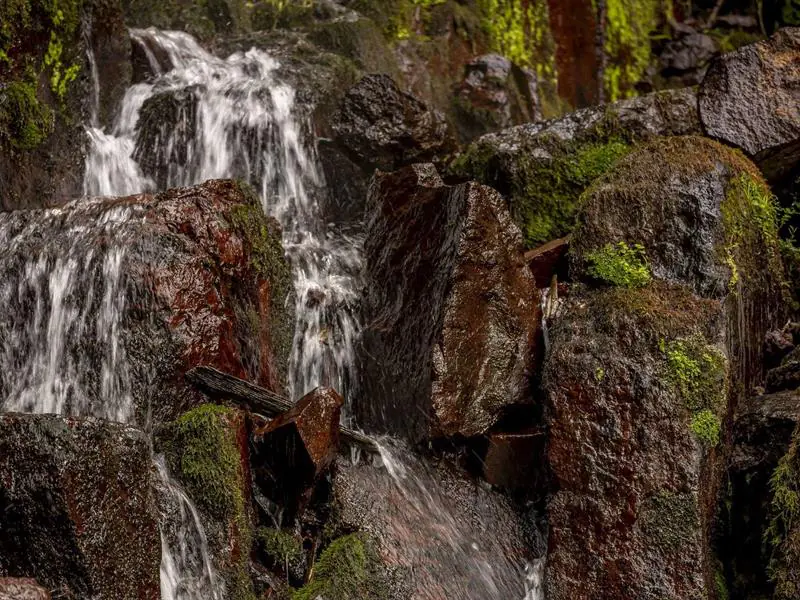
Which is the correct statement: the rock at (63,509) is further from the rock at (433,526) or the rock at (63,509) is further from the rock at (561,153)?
the rock at (561,153)

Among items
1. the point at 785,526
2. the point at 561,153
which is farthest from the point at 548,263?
the point at 785,526

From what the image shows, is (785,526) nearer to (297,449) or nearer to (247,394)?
(297,449)

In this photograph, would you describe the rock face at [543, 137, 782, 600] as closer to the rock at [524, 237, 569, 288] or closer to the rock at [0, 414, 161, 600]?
the rock at [524, 237, 569, 288]

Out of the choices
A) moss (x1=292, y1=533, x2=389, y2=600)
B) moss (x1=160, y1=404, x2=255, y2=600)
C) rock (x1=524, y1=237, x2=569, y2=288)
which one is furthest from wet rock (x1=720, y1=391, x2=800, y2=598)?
moss (x1=160, y1=404, x2=255, y2=600)

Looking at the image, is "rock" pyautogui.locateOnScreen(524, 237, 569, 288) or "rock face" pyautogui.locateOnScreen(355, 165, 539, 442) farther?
"rock" pyautogui.locateOnScreen(524, 237, 569, 288)

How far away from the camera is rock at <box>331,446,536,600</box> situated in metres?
4.35

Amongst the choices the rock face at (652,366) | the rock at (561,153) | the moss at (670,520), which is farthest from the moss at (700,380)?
the rock at (561,153)

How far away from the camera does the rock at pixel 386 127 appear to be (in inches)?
320

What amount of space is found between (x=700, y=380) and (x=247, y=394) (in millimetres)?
2592

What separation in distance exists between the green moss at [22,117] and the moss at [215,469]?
355cm

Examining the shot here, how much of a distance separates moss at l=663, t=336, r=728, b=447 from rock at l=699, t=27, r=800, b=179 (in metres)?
2.38

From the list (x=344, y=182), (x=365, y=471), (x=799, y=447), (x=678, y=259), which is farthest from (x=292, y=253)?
(x=799, y=447)

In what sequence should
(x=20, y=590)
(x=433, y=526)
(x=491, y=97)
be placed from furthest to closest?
1. (x=491, y=97)
2. (x=433, y=526)
3. (x=20, y=590)

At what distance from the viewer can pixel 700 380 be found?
467 cm
